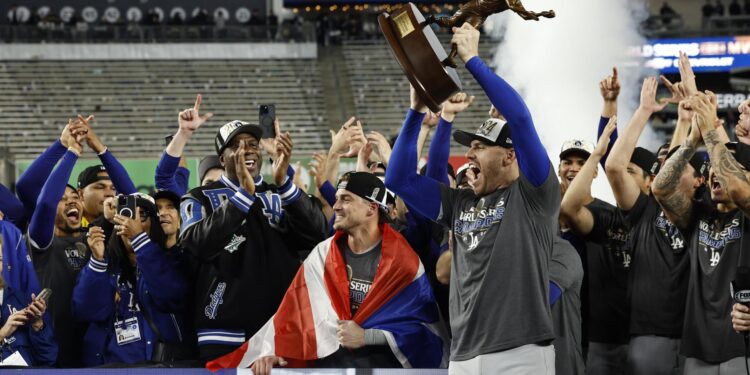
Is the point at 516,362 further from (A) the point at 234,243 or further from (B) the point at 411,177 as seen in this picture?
(A) the point at 234,243

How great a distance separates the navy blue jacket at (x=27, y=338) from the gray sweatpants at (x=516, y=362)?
2225mm

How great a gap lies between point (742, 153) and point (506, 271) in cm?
136

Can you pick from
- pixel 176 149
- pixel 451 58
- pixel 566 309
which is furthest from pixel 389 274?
pixel 176 149

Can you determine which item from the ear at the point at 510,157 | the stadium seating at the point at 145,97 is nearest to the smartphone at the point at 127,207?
the ear at the point at 510,157

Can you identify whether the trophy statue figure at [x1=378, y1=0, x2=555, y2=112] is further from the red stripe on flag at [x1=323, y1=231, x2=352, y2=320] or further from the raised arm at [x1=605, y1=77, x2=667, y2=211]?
the raised arm at [x1=605, y1=77, x2=667, y2=211]

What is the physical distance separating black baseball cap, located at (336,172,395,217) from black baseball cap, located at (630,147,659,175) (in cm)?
146

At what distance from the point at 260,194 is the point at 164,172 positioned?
1.05 metres

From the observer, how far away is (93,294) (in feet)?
17.9

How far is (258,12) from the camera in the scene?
29.4m

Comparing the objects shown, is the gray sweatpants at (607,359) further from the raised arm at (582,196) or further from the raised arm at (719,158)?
the raised arm at (719,158)

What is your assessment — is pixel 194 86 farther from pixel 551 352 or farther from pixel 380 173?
pixel 551 352

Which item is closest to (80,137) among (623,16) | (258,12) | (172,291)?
(172,291)

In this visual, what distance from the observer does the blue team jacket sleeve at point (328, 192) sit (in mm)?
6340

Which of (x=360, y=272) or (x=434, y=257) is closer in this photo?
(x=360, y=272)
